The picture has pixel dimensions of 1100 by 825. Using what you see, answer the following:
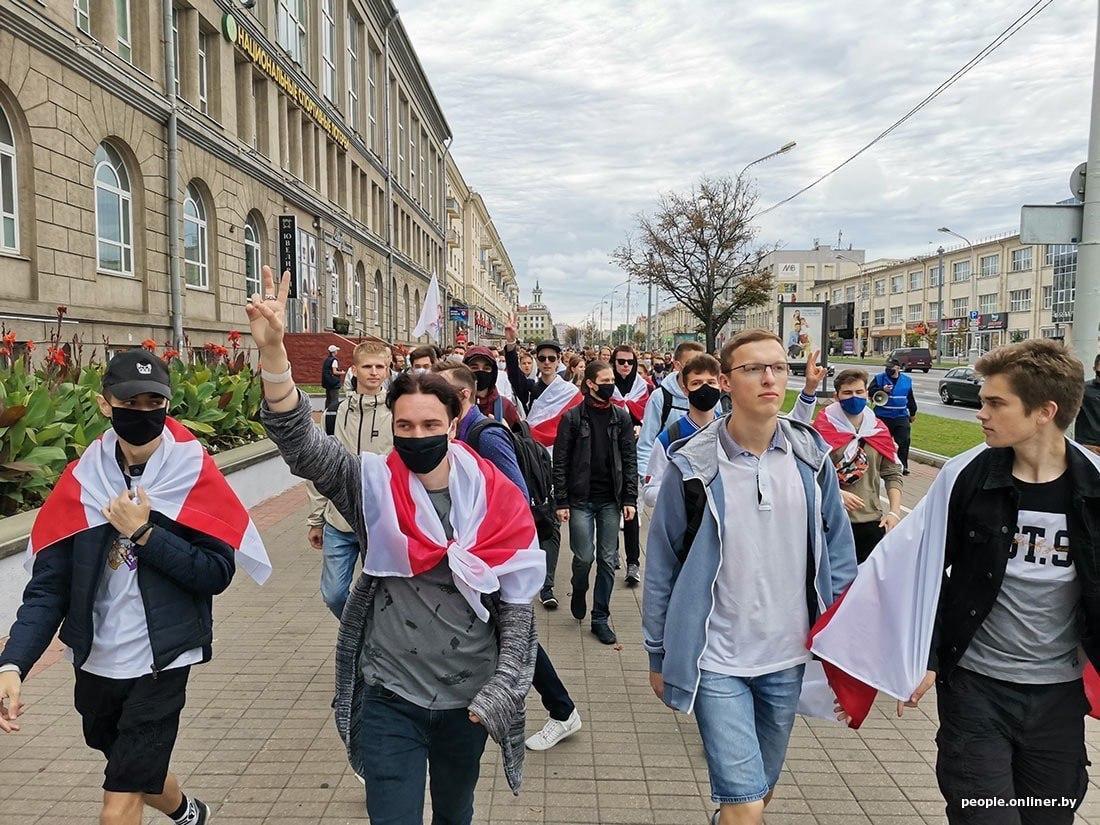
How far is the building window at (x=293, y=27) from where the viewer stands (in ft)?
87.2

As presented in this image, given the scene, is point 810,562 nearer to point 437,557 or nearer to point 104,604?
point 437,557

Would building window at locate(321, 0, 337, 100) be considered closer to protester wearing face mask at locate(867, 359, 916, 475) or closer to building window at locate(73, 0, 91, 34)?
building window at locate(73, 0, 91, 34)

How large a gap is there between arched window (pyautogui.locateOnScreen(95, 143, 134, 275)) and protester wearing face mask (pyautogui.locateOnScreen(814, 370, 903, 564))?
15924mm

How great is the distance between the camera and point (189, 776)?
3600 millimetres

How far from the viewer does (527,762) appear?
3.79 meters

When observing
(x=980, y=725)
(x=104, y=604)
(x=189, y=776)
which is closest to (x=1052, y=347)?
(x=980, y=725)

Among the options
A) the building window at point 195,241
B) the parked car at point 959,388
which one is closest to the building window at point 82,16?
the building window at point 195,241

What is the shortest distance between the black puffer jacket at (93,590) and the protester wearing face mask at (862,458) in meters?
3.74

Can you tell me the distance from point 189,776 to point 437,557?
2.20m

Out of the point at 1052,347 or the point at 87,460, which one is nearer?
the point at 1052,347

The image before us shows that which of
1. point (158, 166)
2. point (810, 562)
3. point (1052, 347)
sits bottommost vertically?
point (810, 562)

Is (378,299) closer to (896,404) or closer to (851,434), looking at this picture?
(896,404)

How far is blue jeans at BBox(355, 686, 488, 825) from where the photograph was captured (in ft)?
7.63

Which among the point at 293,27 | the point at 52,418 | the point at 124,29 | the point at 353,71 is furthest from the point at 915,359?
the point at 52,418
